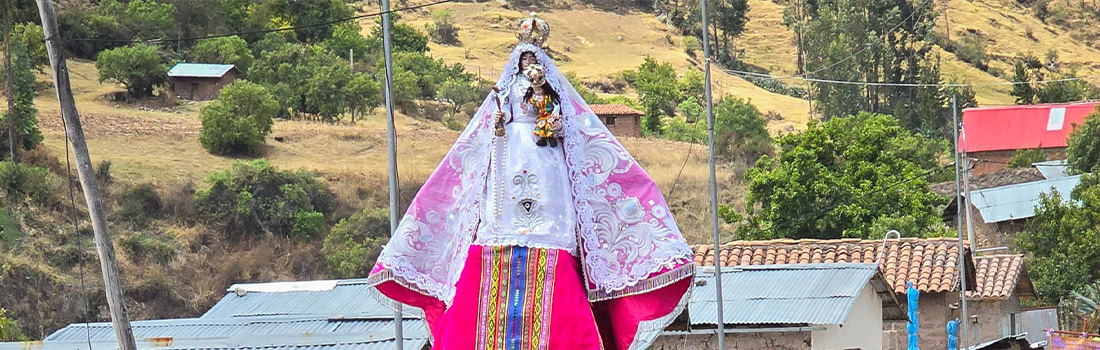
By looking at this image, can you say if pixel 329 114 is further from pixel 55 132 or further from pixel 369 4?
pixel 369 4

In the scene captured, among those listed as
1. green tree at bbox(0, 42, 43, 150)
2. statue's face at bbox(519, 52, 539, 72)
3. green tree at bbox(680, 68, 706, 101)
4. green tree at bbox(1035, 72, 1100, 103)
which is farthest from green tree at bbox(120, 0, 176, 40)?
statue's face at bbox(519, 52, 539, 72)

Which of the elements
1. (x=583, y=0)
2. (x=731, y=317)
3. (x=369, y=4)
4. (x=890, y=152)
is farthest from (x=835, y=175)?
(x=583, y=0)

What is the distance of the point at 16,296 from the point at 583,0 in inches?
2524

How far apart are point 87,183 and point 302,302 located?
5.34 metres

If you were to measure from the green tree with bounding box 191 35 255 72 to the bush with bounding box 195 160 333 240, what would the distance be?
1447 centimetres

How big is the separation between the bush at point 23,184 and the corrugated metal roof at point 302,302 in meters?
27.1

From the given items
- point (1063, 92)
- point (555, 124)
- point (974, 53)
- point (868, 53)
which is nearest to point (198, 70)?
point (868, 53)

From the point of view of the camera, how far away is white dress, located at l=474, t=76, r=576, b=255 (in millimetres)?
7562

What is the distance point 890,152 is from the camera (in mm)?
38875

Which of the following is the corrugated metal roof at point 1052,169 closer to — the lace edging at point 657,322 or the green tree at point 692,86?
the green tree at point 692,86

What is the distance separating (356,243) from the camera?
42719 millimetres

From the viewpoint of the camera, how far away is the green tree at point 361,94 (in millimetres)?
56438

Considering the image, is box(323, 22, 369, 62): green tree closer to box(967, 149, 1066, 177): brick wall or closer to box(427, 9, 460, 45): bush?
box(427, 9, 460, 45): bush

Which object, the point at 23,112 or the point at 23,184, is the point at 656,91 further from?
the point at 23,184
